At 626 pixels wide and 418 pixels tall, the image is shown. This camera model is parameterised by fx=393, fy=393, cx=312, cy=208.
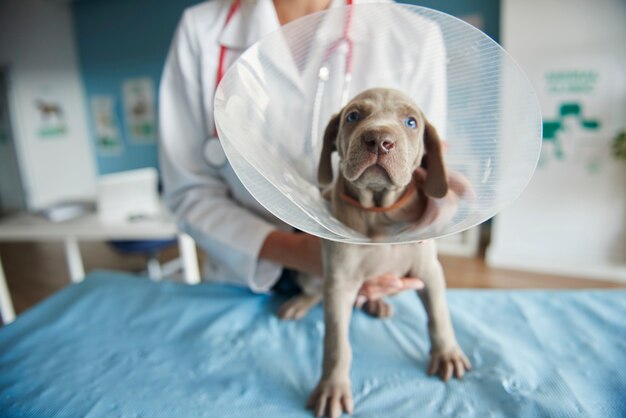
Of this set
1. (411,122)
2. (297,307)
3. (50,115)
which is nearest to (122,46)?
(50,115)

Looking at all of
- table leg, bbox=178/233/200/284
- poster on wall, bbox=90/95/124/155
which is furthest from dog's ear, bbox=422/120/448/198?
poster on wall, bbox=90/95/124/155

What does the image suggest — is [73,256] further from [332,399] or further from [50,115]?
[50,115]

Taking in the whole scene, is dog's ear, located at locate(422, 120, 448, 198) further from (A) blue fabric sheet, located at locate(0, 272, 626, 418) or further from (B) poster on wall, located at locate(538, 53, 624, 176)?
(B) poster on wall, located at locate(538, 53, 624, 176)

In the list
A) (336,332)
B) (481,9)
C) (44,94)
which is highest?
(481,9)

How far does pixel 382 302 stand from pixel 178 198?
553 millimetres

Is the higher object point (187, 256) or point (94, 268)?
point (187, 256)

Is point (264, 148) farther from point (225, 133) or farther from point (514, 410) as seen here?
point (514, 410)

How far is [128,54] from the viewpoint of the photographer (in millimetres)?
4305

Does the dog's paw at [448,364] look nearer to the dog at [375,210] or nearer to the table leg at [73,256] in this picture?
the dog at [375,210]

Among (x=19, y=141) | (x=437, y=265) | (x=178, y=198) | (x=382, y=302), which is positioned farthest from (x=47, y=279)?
(x=437, y=265)

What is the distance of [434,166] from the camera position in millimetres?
575

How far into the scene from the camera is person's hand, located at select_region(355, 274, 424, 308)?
0.64 meters

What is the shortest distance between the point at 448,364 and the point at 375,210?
308 millimetres

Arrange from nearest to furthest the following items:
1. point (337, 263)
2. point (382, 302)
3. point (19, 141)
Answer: point (337, 263), point (382, 302), point (19, 141)
